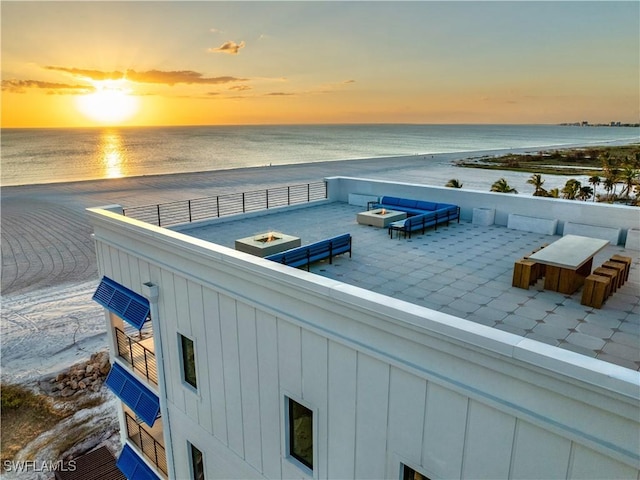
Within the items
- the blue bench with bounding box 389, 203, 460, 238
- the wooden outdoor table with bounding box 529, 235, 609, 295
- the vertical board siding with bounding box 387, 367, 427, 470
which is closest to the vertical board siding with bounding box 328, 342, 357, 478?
Answer: the vertical board siding with bounding box 387, 367, 427, 470

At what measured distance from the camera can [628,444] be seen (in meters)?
3.45

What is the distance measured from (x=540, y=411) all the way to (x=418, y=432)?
1497 millimetres

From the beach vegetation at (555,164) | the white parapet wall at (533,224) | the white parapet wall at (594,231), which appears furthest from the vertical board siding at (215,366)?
the beach vegetation at (555,164)

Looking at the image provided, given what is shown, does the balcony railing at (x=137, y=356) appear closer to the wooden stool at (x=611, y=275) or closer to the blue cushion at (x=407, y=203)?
the blue cushion at (x=407, y=203)

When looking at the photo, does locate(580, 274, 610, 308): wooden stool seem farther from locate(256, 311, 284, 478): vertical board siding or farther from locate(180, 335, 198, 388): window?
locate(180, 335, 198, 388): window

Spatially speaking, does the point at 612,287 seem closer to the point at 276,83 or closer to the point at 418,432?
the point at 418,432

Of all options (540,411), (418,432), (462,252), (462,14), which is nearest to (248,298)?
(418,432)

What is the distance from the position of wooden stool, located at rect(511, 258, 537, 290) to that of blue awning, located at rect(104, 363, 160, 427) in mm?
8387

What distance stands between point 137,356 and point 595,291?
10643mm

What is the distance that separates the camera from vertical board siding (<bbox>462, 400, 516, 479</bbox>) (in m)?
4.18

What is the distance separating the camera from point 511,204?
1242 centimetres

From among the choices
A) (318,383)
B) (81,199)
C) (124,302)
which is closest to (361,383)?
(318,383)

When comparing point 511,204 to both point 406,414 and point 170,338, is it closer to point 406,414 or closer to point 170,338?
point 406,414

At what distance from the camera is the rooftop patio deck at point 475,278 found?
627cm
